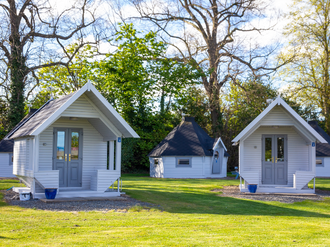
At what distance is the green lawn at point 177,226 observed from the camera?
7.26m

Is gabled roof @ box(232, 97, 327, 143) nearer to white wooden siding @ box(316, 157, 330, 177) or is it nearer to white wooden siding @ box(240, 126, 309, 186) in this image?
white wooden siding @ box(240, 126, 309, 186)

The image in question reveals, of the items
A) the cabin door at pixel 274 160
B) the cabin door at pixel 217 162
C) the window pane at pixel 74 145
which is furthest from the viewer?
the cabin door at pixel 217 162

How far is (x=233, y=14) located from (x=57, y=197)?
27.7 meters

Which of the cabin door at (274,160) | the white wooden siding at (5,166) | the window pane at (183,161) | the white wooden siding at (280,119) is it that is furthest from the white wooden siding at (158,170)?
the white wooden siding at (280,119)

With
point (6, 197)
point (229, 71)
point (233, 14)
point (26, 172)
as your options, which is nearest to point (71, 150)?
point (26, 172)

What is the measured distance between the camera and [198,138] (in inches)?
1193

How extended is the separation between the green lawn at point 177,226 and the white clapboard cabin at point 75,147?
2.18 metres

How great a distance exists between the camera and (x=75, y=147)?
15.2 meters

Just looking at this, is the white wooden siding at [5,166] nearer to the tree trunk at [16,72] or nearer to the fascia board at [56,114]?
the tree trunk at [16,72]

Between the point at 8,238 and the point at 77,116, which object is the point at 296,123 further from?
the point at 8,238

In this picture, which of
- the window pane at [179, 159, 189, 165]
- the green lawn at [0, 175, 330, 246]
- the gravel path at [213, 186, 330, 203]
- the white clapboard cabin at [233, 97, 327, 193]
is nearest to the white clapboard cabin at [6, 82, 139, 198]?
the green lawn at [0, 175, 330, 246]

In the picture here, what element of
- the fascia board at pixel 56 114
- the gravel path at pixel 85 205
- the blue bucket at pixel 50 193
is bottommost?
the gravel path at pixel 85 205

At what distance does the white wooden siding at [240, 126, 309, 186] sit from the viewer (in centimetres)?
1802

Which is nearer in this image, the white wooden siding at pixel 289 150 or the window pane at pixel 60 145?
the window pane at pixel 60 145
